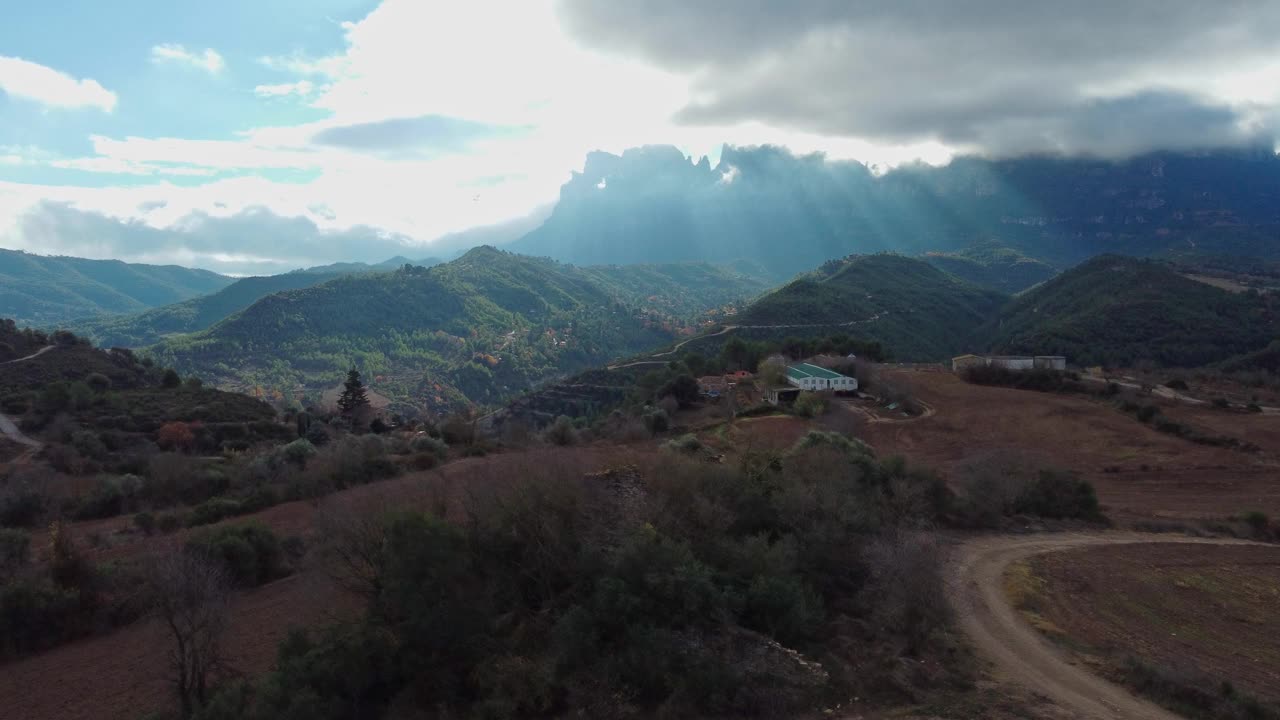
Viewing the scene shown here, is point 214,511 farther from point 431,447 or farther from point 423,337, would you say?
point 423,337

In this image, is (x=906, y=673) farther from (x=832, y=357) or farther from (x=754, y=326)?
(x=754, y=326)

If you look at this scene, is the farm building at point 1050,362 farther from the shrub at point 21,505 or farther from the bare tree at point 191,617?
the shrub at point 21,505

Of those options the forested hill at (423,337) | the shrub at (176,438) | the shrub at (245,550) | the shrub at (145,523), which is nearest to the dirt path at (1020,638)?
the shrub at (245,550)

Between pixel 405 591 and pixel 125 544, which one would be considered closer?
pixel 405 591

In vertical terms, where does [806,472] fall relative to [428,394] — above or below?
above

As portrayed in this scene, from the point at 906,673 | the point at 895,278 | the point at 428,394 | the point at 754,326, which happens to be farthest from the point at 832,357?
the point at 895,278
